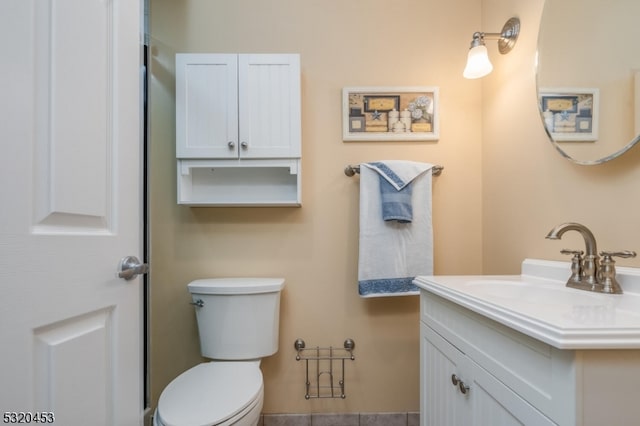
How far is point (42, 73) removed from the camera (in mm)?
579

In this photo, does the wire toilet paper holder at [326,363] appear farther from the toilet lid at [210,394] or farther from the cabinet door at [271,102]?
the cabinet door at [271,102]

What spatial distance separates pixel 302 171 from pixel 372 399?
1248 millimetres

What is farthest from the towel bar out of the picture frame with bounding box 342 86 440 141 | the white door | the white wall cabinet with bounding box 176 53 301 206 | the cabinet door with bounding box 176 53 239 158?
the white door

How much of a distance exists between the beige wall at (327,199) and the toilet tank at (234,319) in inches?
6.6

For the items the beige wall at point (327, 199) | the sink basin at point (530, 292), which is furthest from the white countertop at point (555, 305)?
the beige wall at point (327, 199)

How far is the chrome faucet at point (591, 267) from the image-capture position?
0.84 metres

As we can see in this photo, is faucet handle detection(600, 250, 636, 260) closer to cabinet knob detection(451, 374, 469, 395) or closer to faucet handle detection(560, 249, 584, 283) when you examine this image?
faucet handle detection(560, 249, 584, 283)

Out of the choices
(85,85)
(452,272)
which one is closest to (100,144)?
(85,85)

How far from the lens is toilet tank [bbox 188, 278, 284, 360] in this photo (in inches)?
55.8

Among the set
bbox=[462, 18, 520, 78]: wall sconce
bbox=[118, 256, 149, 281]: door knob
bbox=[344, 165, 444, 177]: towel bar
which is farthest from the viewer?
bbox=[344, 165, 444, 177]: towel bar

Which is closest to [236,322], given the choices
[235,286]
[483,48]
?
[235,286]

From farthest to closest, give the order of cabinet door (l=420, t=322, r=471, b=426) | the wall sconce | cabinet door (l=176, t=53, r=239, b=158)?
cabinet door (l=176, t=53, r=239, b=158)
the wall sconce
cabinet door (l=420, t=322, r=471, b=426)

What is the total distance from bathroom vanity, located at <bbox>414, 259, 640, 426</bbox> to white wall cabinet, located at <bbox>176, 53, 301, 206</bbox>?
A: 89cm

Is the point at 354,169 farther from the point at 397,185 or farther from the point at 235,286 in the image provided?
the point at 235,286
